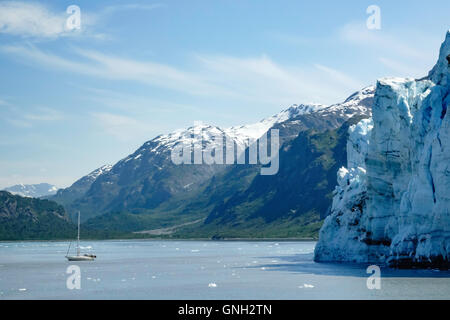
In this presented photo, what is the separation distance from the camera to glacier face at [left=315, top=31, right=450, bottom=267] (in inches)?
2840

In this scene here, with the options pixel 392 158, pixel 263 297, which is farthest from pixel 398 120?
pixel 263 297

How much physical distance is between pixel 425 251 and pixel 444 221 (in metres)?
4.13

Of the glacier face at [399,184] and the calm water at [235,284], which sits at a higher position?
the glacier face at [399,184]

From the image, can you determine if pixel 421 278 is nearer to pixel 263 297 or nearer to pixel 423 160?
pixel 423 160

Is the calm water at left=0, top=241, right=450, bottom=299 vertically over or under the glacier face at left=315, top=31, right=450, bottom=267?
under

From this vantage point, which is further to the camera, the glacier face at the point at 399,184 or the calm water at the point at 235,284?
the glacier face at the point at 399,184

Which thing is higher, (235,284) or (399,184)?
(399,184)

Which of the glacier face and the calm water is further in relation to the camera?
the glacier face

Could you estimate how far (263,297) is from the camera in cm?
5881

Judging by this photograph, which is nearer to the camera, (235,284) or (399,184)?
(235,284)

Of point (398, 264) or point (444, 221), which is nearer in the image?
point (444, 221)

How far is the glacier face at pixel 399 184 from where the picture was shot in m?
72.1

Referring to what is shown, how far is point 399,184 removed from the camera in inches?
3531
